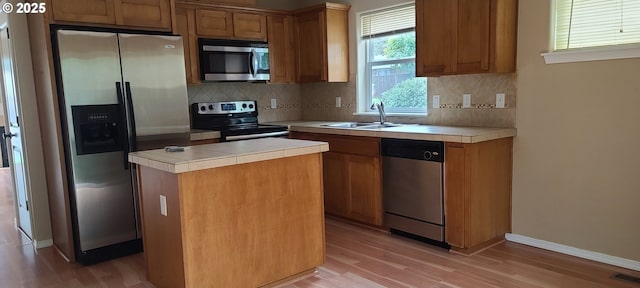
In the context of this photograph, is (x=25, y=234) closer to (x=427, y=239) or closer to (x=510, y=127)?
(x=427, y=239)

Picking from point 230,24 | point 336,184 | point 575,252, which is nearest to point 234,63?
point 230,24

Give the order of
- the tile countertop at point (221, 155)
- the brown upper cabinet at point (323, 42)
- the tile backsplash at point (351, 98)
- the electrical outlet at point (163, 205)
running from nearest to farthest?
the tile countertop at point (221, 155)
the electrical outlet at point (163, 205)
the tile backsplash at point (351, 98)
the brown upper cabinet at point (323, 42)

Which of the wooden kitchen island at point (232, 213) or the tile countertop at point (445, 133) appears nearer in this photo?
the wooden kitchen island at point (232, 213)

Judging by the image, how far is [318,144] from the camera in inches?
114

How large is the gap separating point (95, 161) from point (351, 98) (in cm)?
259

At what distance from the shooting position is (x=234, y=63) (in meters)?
4.44

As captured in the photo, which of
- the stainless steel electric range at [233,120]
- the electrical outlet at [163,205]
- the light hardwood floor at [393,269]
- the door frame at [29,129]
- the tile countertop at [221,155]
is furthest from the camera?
the stainless steel electric range at [233,120]

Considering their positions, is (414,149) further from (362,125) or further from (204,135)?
(204,135)

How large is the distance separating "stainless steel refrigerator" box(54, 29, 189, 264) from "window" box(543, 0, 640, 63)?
2814 millimetres

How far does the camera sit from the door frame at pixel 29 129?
3.45 m

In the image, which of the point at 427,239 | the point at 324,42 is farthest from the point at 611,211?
the point at 324,42

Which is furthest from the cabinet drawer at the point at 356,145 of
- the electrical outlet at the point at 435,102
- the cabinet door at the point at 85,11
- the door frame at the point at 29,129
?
the door frame at the point at 29,129

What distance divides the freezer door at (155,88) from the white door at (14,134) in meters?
1.04
